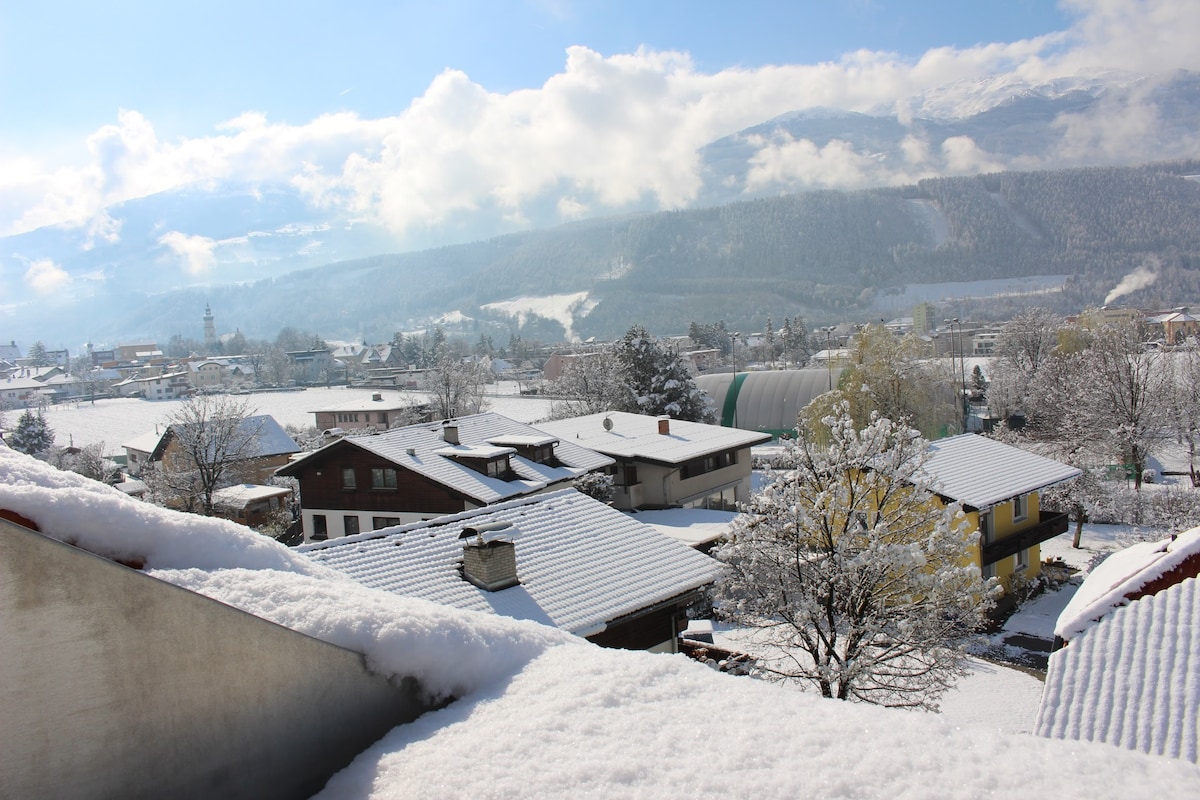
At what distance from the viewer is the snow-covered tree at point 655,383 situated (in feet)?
150

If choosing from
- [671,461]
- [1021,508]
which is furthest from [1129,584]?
[671,461]

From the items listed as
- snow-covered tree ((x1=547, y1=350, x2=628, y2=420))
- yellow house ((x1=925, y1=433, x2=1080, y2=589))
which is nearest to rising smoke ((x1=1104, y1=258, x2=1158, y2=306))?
snow-covered tree ((x1=547, y1=350, x2=628, y2=420))

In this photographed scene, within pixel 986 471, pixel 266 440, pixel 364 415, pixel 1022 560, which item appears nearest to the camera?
pixel 986 471

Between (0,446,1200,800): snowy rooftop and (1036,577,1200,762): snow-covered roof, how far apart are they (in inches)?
234

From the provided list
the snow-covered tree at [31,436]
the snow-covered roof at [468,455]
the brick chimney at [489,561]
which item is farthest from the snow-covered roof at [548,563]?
the snow-covered tree at [31,436]

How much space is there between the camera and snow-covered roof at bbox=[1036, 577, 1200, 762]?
22.2ft

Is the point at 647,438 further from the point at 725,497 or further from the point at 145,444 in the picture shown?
the point at 145,444

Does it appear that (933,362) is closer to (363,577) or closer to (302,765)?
(363,577)

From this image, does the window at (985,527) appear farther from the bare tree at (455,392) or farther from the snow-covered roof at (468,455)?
the bare tree at (455,392)

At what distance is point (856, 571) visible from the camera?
11477 millimetres

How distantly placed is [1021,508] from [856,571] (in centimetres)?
1320

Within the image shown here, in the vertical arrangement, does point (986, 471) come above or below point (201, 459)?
below

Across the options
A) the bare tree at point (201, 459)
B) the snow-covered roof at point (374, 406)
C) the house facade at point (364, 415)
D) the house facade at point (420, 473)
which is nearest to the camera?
the house facade at point (420, 473)

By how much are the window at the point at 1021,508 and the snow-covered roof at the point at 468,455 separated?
12831 mm
